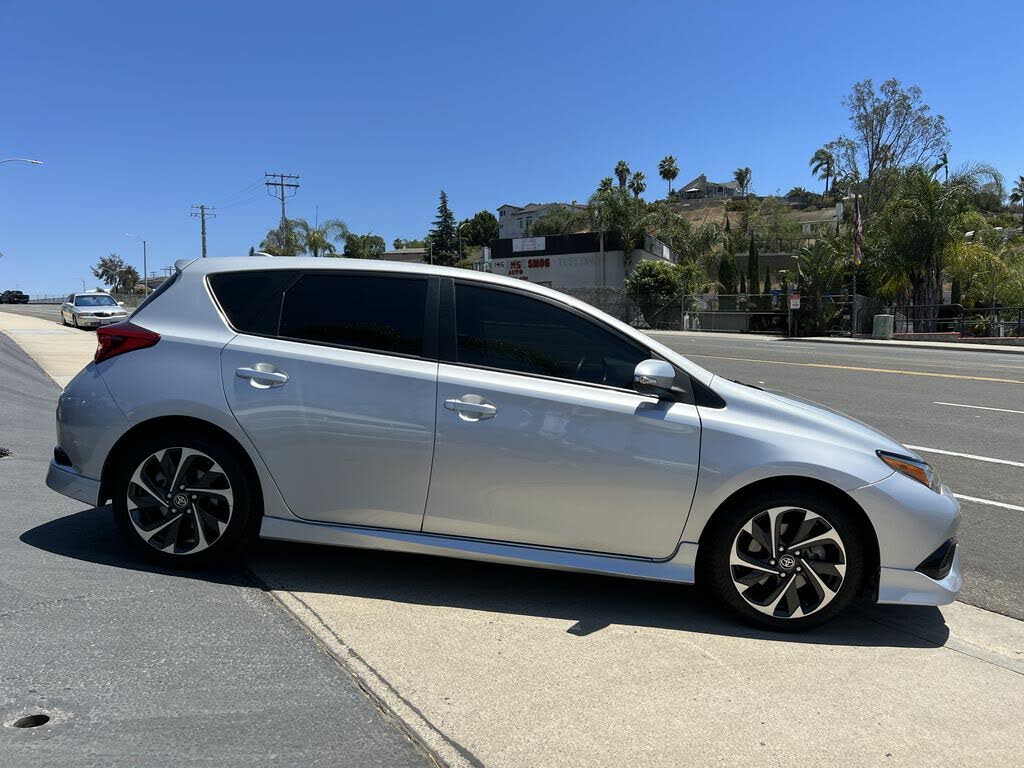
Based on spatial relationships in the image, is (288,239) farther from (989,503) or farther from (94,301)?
(989,503)

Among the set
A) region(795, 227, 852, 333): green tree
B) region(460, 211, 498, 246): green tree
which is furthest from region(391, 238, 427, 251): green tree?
region(795, 227, 852, 333): green tree

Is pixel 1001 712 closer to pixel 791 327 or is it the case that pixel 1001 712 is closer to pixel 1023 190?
pixel 791 327

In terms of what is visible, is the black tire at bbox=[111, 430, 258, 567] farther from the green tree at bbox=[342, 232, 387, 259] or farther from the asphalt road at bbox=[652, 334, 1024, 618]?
the green tree at bbox=[342, 232, 387, 259]

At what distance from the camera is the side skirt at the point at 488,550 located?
11.9ft

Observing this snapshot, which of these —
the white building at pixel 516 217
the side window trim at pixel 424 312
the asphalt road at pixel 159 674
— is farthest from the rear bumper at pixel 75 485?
the white building at pixel 516 217

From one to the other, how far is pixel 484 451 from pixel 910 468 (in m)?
2.07

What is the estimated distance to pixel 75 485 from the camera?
12.9ft

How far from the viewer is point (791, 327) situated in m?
36.7

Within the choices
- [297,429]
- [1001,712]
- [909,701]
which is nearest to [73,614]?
[297,429]

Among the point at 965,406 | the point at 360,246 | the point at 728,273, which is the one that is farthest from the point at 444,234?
the point at 965,406

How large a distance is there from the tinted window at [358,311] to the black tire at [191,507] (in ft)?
2.33

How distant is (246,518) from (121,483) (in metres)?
0.68

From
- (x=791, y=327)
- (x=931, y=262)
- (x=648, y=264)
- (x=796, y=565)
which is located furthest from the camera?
(x=648, y=264)

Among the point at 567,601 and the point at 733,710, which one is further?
the point at 567,601
